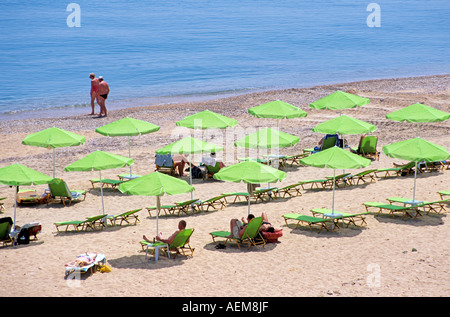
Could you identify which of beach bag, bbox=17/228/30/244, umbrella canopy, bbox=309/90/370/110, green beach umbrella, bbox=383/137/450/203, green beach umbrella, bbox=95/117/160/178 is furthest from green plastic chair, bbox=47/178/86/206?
umbrella canopy, bbox=309/90/370/110

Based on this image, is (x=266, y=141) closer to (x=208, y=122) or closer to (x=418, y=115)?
(x=208, y=122)

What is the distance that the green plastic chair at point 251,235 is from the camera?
11812 millimetres

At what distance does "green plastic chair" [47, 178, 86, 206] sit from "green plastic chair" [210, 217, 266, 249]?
16.1 feet

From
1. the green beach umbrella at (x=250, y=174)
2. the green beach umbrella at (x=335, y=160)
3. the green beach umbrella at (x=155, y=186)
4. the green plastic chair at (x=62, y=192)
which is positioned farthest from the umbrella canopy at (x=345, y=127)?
the green plastic chair at (x=62, y=192)

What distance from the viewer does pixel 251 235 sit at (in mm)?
11945

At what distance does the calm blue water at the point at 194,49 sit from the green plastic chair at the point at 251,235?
980 inches

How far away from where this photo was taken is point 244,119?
2653cm

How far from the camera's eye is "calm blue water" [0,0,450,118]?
4312cm

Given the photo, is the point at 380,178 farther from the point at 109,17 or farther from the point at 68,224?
the point at 109,17

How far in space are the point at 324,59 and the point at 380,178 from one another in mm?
42304

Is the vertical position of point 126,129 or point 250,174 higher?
point 250,174

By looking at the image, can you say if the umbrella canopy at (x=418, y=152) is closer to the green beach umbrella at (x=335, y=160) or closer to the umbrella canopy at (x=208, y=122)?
the green beach umbrella at (x=335, y=160)

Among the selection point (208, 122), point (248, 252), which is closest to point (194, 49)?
point (208, 122)

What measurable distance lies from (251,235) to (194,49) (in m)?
54.7
